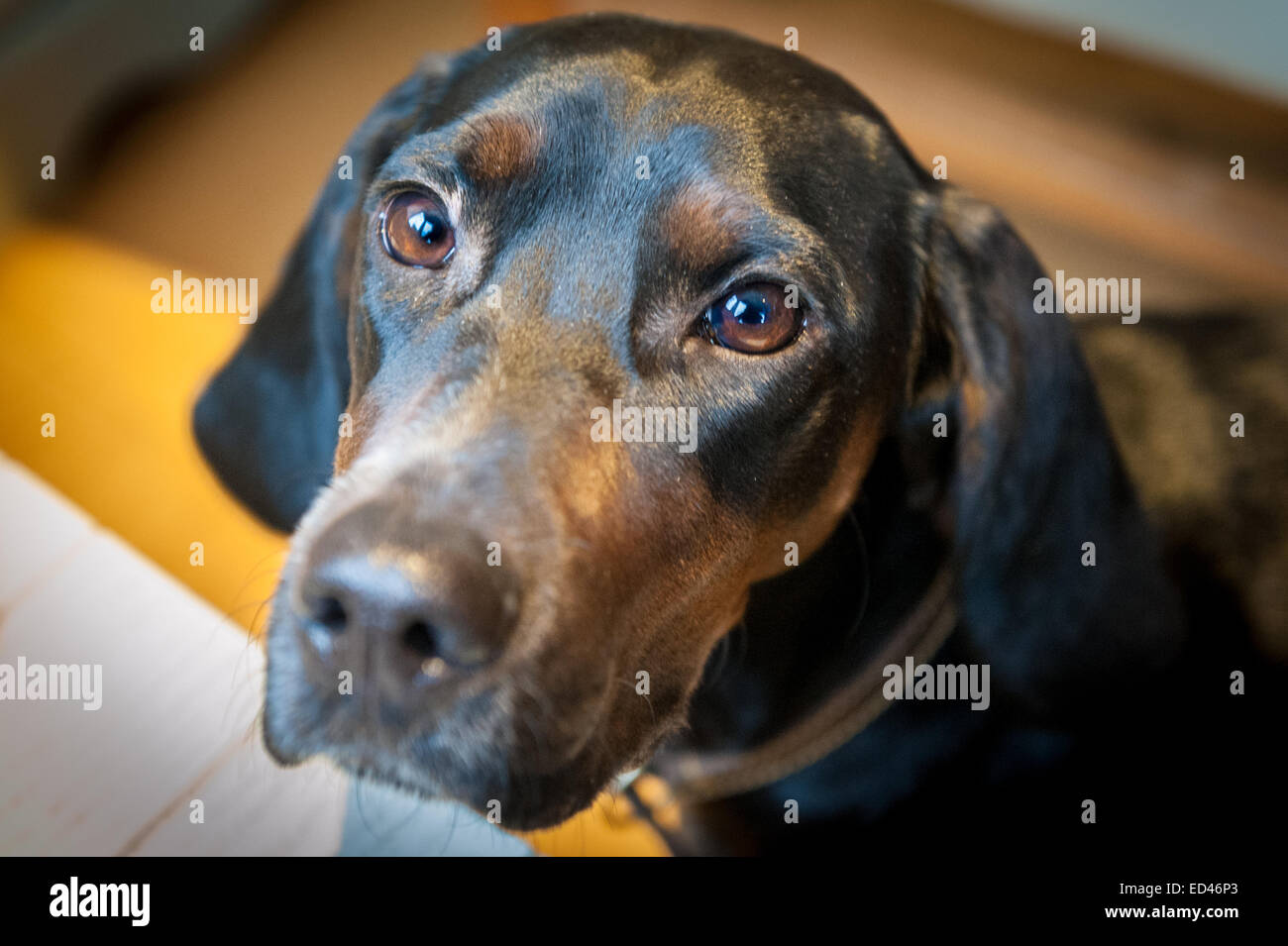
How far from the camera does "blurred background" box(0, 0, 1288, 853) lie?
3844 mm

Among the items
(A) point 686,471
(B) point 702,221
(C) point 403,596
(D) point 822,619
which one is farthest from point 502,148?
(D) point 822,619

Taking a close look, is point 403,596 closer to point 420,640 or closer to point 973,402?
point 420,640

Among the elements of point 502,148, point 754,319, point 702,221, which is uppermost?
point 502,148

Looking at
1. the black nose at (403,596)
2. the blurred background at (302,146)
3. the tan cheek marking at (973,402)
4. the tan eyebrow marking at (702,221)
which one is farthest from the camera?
the blurred background at (302,146)

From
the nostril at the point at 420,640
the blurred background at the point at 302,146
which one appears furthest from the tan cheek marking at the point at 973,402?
the blurred background at the point at 302,146

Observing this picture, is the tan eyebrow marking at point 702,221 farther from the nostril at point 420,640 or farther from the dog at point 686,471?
the nostril at point 420,640

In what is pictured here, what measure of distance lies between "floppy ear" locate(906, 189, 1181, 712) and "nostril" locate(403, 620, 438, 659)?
114 cm

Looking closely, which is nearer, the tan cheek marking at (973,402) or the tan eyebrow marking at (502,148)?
the tan eyebrow marking at (502,148)

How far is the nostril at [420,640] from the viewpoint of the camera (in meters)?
1.44

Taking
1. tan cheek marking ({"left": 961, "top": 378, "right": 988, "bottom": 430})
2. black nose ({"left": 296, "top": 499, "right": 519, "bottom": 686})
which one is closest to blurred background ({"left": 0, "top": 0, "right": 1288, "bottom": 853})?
black nose ({"left": 296, "top": 499, "right": 519, "bottom": 686})

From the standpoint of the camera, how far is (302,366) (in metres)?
2.46

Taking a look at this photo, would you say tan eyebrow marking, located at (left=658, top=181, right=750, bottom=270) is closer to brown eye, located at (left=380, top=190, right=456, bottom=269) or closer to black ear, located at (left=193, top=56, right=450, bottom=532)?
brown eye, located at (left=380, top=190, right=456, bottom=269)

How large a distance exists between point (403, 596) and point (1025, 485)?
1.30m
